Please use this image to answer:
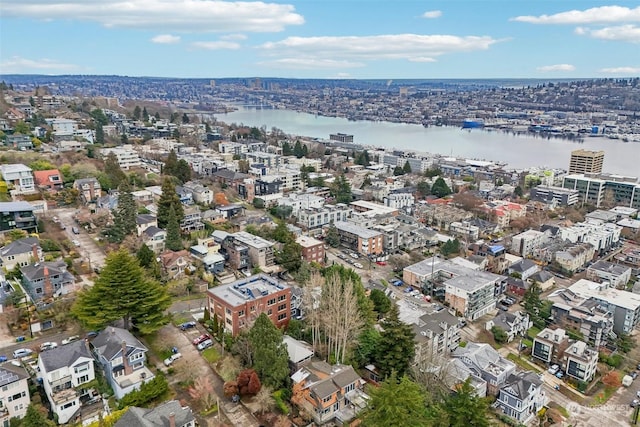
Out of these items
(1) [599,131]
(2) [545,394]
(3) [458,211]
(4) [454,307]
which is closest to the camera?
(2) [545,394]

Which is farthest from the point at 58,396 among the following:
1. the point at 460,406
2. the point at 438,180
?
the point at 438,180

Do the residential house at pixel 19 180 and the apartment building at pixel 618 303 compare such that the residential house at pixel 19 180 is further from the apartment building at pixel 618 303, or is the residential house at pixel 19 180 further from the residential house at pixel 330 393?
the apartment building at pixel 618 303

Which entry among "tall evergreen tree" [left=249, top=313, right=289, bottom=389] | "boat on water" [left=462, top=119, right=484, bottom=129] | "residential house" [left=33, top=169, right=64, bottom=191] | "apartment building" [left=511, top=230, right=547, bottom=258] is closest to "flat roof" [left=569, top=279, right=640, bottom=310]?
"apartment building" [left=511, top=230, right=547, bottom=258]

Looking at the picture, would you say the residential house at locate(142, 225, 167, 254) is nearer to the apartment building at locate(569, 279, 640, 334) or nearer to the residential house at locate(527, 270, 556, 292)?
the residential house at locate(527, 270, 556, 292)

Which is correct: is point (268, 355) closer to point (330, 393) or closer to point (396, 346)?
point (330, 393)

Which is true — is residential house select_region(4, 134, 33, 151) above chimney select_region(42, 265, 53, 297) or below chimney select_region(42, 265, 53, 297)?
above

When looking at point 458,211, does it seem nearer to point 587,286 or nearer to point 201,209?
point 587,286

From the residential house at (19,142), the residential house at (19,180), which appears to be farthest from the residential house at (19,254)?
the residential house at (19,142)
